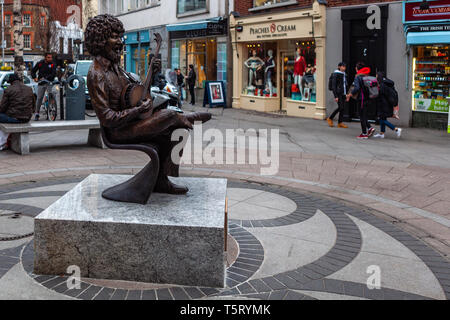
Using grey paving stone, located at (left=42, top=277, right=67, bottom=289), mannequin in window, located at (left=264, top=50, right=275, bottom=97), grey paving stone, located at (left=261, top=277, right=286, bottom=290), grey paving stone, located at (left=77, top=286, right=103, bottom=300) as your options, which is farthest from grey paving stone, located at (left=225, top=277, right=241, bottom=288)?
mannequin in window, located at (left=264, top=50, right=275, bottom=97)

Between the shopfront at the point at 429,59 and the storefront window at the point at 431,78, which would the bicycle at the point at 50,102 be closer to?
the shopfront at the point at 429,59

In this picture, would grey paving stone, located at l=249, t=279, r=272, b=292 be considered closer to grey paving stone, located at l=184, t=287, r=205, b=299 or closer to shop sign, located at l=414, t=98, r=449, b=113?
grey paving stone, located at l=184, t=287, r=205, b=299

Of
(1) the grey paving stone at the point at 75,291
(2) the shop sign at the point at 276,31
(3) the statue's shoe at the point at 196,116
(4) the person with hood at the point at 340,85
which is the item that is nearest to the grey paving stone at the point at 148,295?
(1) the grey paving stone at the point at 75,291

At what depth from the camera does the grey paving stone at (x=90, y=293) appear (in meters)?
3.69

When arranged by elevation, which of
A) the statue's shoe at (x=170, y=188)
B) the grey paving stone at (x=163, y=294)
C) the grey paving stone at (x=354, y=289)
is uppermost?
the statue's shoe at (x=170, y=188)

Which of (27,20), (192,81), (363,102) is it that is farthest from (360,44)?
(27,20)

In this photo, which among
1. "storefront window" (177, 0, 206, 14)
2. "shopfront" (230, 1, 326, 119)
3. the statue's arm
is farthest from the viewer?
"storefront window" (177, 0, 206, 14)

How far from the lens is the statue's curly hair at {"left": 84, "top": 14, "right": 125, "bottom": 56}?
4.40m

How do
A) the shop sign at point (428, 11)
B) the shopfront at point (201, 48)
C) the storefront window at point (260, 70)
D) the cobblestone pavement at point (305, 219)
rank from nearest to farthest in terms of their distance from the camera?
1. the cobblestone pavement at point (305, 219)
2. the shop sign at point (428, 11)
3. the storefront window at point (260, 70)
4. the shopfront at point (201, 48)

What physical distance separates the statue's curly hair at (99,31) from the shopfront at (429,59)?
11.8 metres

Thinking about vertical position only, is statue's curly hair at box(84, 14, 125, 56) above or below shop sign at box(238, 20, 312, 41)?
below

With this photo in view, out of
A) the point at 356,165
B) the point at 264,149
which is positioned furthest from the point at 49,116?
the point at 356,165

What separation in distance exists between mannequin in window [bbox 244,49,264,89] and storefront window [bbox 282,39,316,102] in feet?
5.64

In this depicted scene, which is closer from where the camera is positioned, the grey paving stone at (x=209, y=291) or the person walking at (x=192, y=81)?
the grey paving stone at (x=209, y=291)
